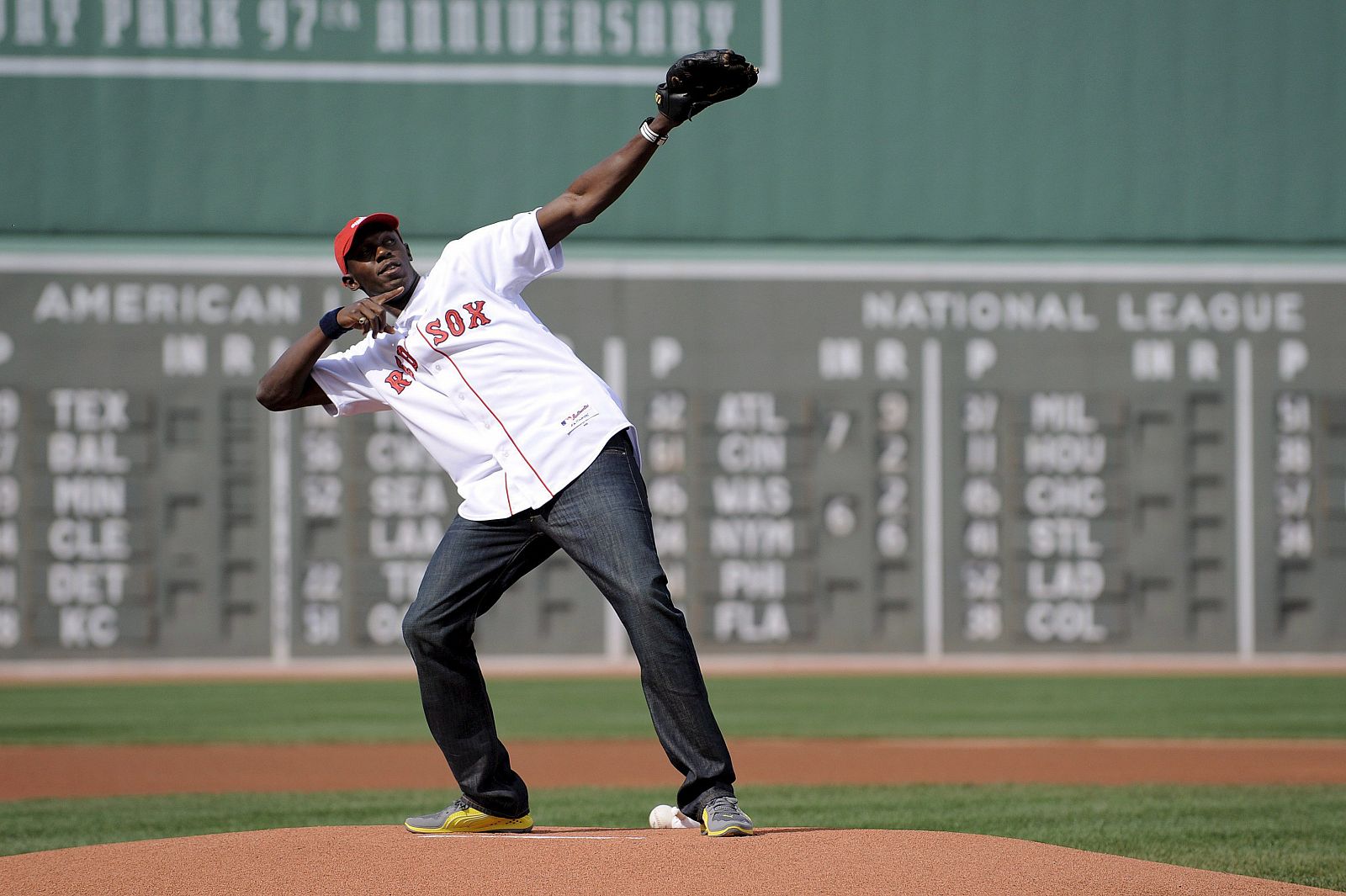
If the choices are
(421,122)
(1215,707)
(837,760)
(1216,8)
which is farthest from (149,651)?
(1216,8)

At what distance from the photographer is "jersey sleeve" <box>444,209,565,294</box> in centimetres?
396

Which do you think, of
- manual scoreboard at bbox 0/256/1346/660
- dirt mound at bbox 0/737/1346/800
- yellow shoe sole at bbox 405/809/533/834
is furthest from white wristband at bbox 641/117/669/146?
manual scoreboard at bbox 0/256/1346/660

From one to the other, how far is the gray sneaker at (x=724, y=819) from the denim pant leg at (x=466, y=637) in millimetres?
602

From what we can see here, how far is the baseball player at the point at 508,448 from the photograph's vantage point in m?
3.77

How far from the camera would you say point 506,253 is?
13.0 feet

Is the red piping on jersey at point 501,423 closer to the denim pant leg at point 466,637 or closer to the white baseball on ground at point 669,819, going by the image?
the denim pant leg at point 466,637

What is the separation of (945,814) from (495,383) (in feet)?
9.43

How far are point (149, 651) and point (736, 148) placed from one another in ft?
19.5

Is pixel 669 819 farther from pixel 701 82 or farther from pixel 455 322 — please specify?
pixel 701 82

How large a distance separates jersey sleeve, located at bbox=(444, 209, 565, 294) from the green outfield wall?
8343 millimetres

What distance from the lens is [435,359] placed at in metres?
3.93

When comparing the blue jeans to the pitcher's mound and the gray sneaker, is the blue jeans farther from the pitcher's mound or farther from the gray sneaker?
the pitcher's mound

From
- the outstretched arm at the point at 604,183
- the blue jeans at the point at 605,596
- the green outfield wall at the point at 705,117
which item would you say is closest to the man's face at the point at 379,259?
the outstretched arm at the point at 604,183

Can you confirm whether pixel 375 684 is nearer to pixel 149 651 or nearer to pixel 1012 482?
pixel 149 651
